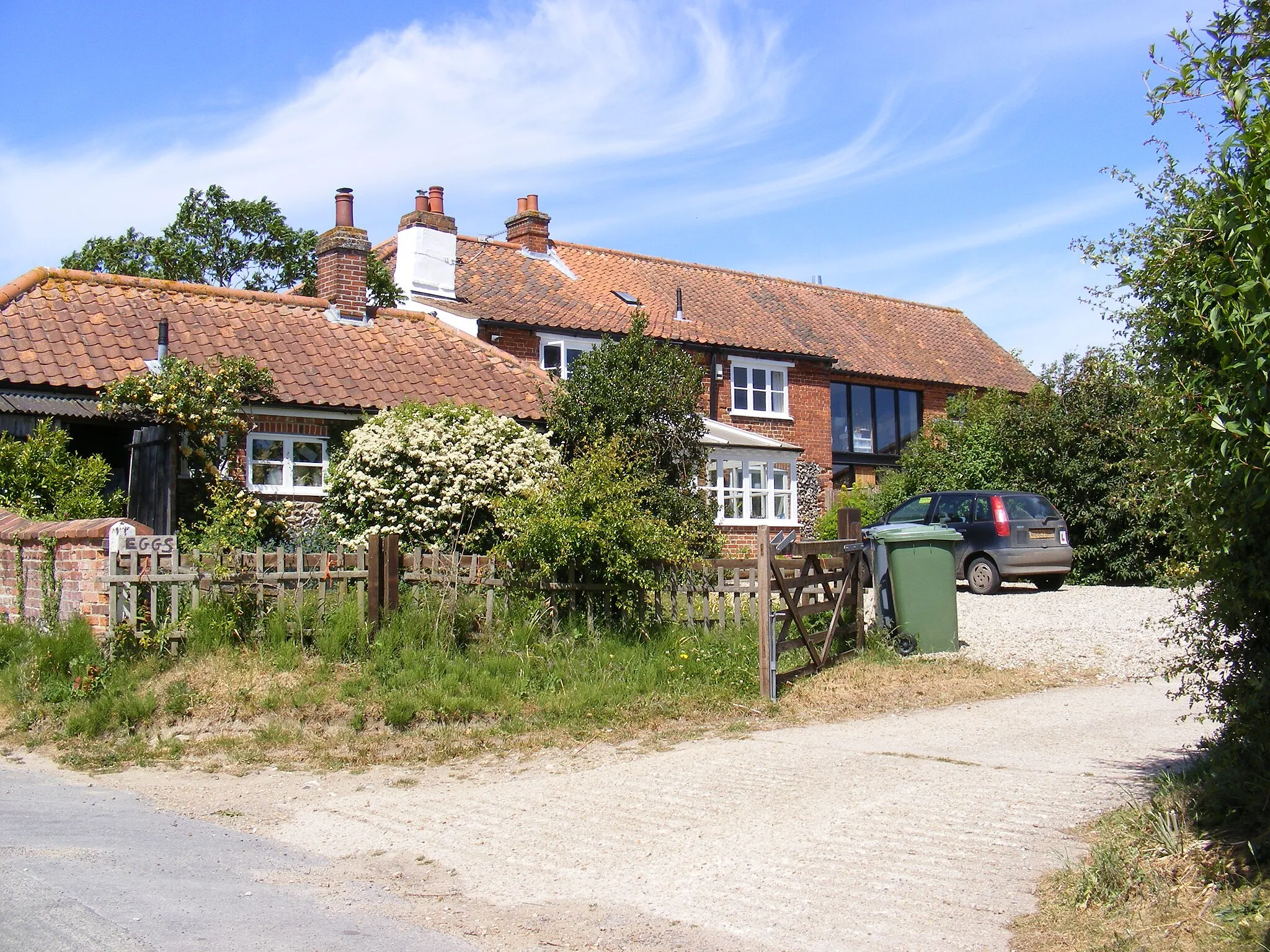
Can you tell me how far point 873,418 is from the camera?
1286 inches

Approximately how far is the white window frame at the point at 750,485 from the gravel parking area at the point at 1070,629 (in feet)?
22.8

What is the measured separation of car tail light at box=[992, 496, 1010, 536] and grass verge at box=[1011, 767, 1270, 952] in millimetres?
12513

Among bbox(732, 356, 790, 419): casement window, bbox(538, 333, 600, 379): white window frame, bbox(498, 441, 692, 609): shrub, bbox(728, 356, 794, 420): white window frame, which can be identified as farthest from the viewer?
bbox(732, 356, 790, 419): casement window

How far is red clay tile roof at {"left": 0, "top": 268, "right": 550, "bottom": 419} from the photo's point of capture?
16203mm

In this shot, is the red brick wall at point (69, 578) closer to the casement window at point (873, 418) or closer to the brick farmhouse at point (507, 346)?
the brick farmhouse at point (507, 346)

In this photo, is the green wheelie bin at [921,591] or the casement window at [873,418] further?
the casement window at [873,418]

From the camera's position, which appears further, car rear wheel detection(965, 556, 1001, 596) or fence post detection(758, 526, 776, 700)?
car rear wheel detection(965, 556, 1001, 596)

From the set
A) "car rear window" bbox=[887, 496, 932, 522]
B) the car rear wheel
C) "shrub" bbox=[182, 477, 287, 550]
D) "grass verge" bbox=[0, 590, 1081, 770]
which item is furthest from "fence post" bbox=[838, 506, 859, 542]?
"shrub" bbox=[182, 477, 287, 550]

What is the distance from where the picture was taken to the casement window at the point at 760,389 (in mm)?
28156

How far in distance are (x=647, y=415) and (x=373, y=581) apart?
5.51m

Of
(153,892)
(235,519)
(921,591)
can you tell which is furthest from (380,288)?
(153,892)

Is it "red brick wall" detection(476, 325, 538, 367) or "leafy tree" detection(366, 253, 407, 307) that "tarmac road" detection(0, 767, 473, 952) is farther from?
"leafy tree" detection(366, 253, 407, 307)

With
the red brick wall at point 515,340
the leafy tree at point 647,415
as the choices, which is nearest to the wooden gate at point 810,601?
the leafy tree at point 647,415

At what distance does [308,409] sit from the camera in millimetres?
16797
